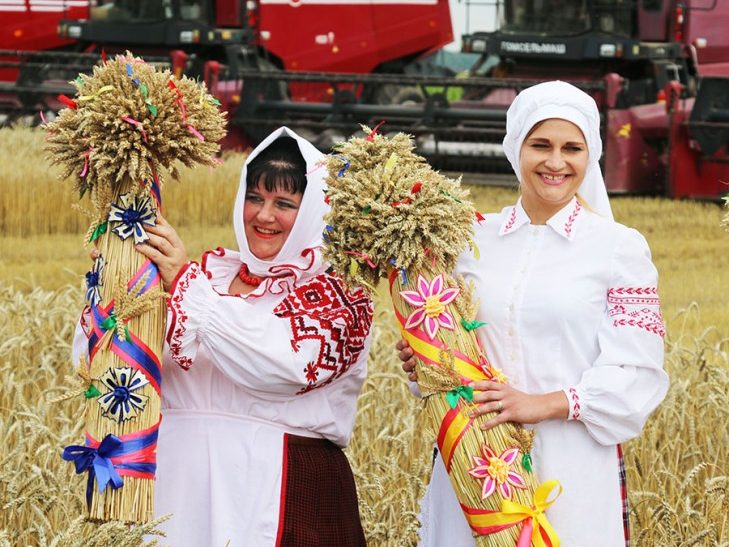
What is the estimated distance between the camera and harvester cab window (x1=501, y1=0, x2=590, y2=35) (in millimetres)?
12108

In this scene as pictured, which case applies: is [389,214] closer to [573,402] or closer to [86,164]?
[573,402]

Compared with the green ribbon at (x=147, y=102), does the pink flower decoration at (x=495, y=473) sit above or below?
below

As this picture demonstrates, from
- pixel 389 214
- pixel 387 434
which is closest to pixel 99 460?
pixel 389 214

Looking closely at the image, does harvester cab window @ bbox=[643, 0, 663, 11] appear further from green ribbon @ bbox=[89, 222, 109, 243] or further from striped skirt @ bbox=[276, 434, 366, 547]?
green ribbon @ bbox=[89, 222, 109, 243]

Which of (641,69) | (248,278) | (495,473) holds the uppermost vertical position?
(641,69)

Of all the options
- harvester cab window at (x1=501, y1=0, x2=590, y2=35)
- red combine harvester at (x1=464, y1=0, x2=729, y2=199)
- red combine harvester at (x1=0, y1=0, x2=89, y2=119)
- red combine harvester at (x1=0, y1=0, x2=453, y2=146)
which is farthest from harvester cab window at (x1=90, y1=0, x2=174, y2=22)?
harvester cab window at (x1=501, y1=0, x2=590, y2=35)

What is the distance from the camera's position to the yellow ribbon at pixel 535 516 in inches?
101

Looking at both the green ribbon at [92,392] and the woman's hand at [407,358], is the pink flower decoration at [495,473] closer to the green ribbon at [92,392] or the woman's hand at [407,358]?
the woman's hand at [407,358]

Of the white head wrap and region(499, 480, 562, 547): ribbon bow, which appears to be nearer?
region(499, 480, 562, 547): ribbon bow

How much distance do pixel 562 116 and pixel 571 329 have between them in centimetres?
39

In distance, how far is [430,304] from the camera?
2.61 m

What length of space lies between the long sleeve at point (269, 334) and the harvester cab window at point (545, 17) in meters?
9.70

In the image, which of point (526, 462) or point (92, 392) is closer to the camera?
point (526, 462)

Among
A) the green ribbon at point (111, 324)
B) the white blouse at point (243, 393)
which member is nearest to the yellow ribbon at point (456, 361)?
the white blouse at point (243, 393)
